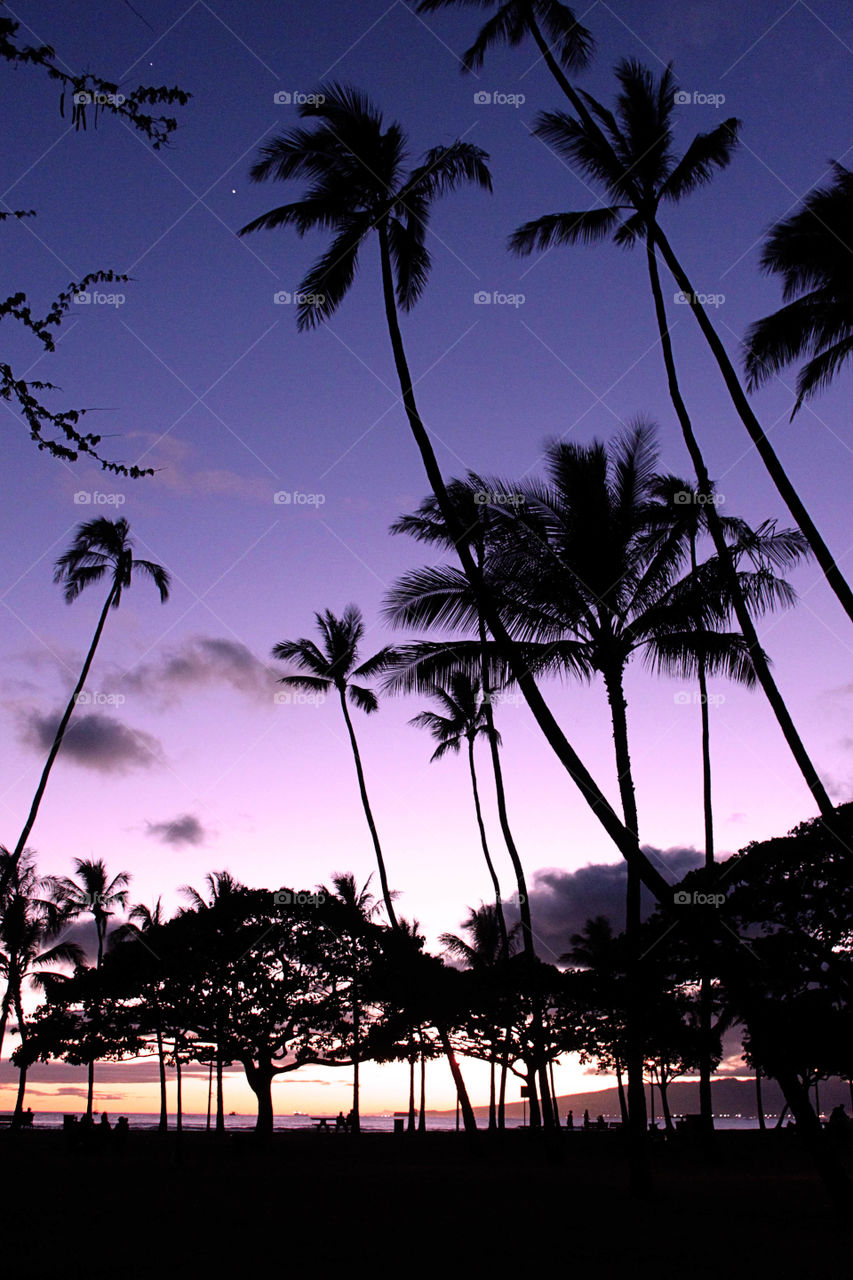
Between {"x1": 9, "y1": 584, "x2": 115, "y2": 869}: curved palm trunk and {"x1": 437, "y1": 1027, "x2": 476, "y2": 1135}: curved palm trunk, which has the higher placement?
{"x1": 9, "y1": 584, "x2": 115, "y2": 869}: curved palm trunk

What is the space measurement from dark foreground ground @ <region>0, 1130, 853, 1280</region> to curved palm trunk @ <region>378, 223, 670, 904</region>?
142 inches

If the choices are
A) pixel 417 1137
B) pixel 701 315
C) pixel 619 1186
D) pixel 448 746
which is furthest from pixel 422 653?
pixel 417 1137

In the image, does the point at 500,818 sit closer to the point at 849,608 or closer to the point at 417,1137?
the point at 849,608

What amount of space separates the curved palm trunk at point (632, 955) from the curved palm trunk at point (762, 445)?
139 inches

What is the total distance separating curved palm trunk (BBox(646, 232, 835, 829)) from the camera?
41.6 ft

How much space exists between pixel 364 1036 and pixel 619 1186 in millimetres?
17875

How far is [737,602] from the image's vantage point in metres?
13.0

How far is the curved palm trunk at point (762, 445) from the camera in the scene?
12.7 meters

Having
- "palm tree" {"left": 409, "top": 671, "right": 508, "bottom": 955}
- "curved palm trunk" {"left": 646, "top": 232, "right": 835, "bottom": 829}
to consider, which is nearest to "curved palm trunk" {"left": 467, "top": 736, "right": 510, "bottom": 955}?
"palm tree" {"left": 409, "top": 671, "right": 508, "bottom": 955}

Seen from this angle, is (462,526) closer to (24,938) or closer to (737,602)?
(737,602)

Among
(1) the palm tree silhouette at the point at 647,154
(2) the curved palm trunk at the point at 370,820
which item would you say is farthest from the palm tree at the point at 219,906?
(1) the palm tree silhouette at the point at 647,154

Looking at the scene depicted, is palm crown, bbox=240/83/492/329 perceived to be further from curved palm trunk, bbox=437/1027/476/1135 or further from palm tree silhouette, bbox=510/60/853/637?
curved palm trunk, bbox=437/1027/476/1135

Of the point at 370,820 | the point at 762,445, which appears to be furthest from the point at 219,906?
the point at 762,445

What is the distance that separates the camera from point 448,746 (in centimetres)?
3334
